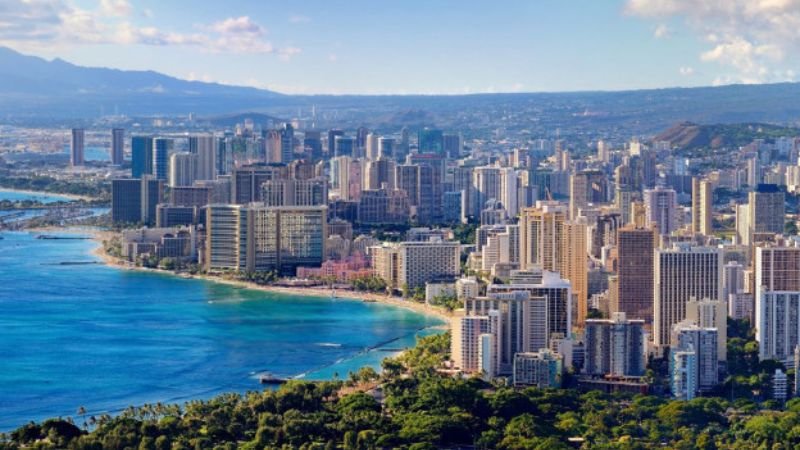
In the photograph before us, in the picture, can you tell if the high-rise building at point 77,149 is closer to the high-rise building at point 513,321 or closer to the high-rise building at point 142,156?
the high-rise building at point 142,156

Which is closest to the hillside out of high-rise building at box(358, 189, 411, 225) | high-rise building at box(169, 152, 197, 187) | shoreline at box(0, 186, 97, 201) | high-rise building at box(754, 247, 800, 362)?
high-rise building at box(169, 152, 197, 187)

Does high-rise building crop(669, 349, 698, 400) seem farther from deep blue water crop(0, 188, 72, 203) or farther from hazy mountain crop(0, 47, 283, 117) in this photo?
hazy mountain crop(0, 47, 283, 117)

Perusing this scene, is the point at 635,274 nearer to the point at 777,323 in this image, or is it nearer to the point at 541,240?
the point at 777,323

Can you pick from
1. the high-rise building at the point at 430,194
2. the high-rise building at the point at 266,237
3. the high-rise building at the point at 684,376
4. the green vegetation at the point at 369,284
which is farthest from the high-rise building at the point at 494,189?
the high-rise building at the point at 684,376

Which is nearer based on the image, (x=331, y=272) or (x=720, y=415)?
(x=720, y=415)

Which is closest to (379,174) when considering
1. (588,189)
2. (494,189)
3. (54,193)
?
(494,189)

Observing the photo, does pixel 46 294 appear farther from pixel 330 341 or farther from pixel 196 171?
pixel 196 171

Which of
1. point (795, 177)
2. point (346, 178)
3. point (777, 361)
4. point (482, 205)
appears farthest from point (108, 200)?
point (777, 361)
